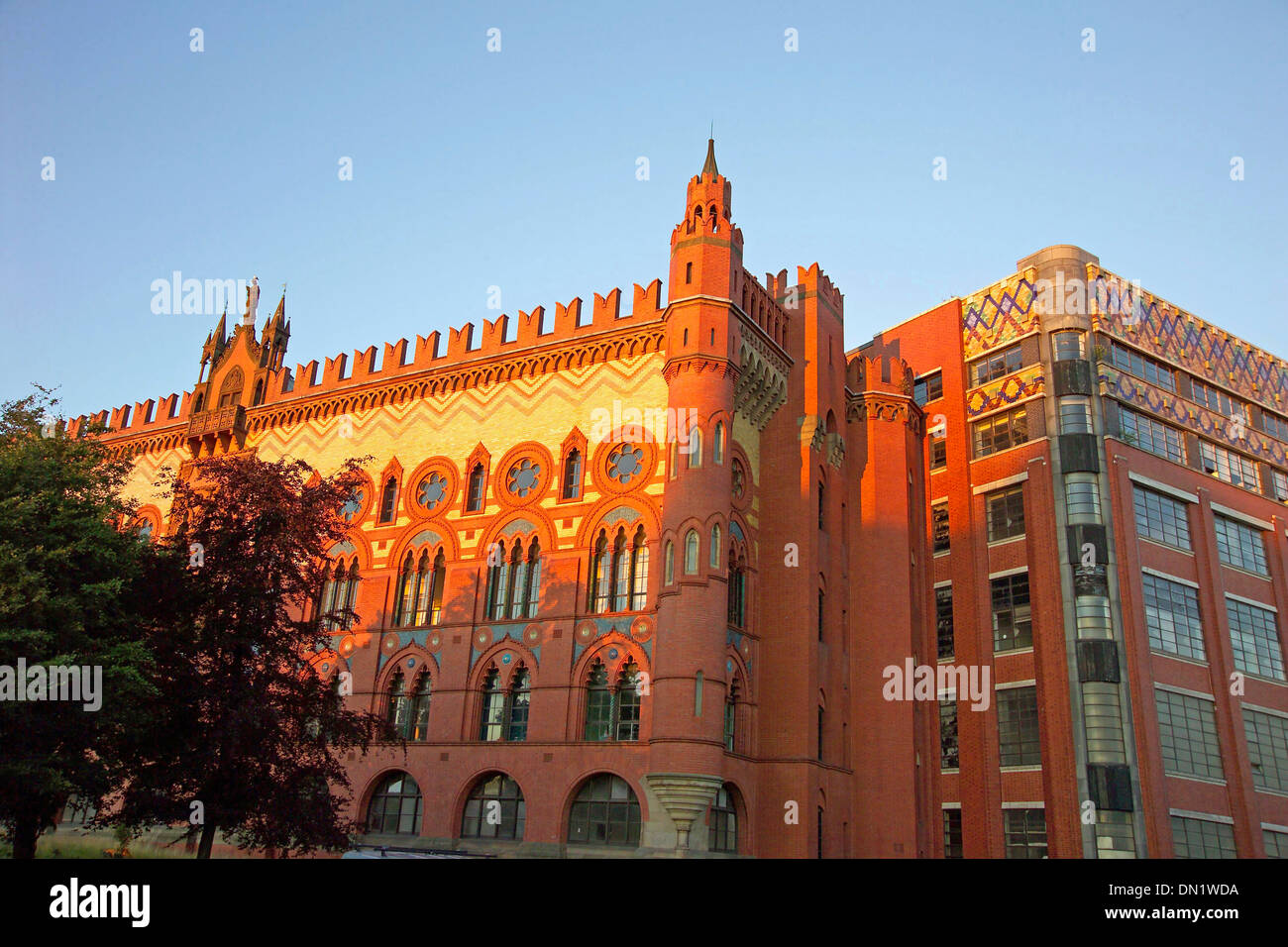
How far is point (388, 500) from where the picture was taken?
39062 millimetres

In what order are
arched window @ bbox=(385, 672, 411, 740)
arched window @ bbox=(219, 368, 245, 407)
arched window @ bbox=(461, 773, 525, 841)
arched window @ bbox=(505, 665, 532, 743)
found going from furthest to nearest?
arched window @ bbox=(219, 368, 245, 407), arched window @ bbox=(385, 672, 411, 740), arched window @ bbox=(505, 665, 532, 743), arched window @ bbox=(461, 773, 525, 841)

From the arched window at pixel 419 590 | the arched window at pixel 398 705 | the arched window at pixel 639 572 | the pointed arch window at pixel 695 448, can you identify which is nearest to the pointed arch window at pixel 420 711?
the arched window at pixel 398 705

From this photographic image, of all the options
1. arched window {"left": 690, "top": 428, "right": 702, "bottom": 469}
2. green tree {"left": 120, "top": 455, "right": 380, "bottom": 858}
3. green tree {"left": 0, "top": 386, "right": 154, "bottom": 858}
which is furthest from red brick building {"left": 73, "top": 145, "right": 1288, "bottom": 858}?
green tree {"left": 0, "top": 386, "right": 154, "bottom": 858}

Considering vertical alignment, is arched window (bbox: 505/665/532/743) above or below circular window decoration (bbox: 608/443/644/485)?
below

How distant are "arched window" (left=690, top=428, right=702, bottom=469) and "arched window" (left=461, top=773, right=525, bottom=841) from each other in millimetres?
11309

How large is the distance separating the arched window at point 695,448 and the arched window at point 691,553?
2170mm

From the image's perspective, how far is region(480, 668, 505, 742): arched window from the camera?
108 feet

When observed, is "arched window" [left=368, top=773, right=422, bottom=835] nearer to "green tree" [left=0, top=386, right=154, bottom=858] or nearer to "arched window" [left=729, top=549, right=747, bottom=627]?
"green tree" [left=0, top=386, right=154, bottom=858]

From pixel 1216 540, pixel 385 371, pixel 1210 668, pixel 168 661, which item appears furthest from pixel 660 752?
pixel 1216 540

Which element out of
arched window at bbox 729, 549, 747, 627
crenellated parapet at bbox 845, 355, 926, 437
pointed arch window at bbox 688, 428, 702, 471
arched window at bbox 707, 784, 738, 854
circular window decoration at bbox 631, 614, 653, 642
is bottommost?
arched window at bbox 707, 784, 738, 854

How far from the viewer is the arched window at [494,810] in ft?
104

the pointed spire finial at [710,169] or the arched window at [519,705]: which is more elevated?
the pointed spire finial at [710,169]

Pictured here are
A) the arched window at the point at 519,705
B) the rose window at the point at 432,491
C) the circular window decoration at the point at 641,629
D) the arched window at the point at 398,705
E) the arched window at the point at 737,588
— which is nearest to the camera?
the circular window decoration at the point at 641,629

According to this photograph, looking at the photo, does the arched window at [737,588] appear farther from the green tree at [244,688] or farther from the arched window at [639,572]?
the green tree at [244,688]
